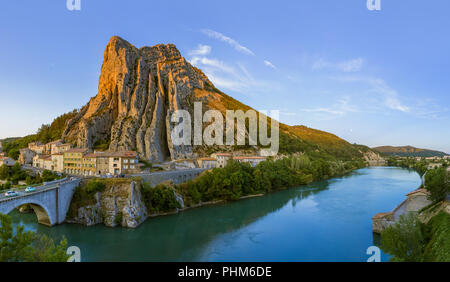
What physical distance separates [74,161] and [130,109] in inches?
619

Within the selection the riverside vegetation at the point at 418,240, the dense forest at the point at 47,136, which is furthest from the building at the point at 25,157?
the riverside vegetation at the point at 418,240

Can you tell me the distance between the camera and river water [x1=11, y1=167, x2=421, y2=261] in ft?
40.3

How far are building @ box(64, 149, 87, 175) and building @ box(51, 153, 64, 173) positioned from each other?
0.70m

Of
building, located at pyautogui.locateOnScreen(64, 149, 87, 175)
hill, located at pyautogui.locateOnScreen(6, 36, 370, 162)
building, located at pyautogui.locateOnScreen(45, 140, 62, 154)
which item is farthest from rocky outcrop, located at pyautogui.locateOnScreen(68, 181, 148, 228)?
building, located at pyautogui.locateOnScreen(45, 140, 62, 154)

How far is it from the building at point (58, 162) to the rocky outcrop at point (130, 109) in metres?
7.97

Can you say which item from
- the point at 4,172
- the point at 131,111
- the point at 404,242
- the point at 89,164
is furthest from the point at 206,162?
the point at 404,242

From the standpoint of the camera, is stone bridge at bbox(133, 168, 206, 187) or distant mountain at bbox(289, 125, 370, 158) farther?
distant mountain at bbox(289, 125, 370, 158)

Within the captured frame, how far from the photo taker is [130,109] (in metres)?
40.5

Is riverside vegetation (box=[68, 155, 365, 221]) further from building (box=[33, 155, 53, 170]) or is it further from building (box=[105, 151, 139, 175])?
building (box=[33, 155, 53, 170])

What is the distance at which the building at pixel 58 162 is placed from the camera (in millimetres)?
27453

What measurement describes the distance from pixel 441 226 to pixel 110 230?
1771cm

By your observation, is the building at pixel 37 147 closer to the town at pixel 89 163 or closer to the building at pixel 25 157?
the building at pixel 25 157

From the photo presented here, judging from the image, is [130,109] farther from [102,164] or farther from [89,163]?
[102,164]

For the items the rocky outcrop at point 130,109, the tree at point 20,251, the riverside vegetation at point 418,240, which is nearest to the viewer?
the tree at point 20,251
